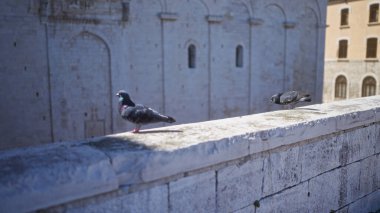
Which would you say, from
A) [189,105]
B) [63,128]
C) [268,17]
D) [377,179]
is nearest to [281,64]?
[268,17]

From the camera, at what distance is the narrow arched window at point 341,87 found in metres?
27.3

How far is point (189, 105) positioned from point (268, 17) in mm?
6646

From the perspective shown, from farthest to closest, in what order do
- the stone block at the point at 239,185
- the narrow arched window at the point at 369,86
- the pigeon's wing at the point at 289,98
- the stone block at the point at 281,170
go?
the narrow arched window at the point at 369,86, the pigeon's wing at the point at 289,98, the stone block at the point at 281,170, the stone block at the point at 239,185

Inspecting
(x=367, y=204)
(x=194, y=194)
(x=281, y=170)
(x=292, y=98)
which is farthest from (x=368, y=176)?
(x=194, y=194)

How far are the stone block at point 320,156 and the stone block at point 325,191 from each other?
0.08 meters

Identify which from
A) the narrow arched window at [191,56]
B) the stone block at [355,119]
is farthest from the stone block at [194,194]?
the narrow arched window at [191,56]

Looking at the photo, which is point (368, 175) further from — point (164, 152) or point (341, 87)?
point (341, 87)

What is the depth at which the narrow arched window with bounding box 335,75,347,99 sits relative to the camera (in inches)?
1073

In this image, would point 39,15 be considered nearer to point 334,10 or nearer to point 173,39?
point 173,39

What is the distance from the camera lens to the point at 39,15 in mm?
11828

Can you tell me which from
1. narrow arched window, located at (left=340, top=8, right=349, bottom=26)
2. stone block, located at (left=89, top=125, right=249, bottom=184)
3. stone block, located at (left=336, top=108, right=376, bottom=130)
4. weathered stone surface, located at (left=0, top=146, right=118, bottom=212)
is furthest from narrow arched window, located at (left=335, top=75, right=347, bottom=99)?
weathered stone surface, located at (left=0, top=146, right=118, bottom=212)

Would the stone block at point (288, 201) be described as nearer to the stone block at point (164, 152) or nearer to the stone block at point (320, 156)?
the stone block at point (320, 156)

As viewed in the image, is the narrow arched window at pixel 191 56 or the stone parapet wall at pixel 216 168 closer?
the stone parapet wall at pixel 216 168

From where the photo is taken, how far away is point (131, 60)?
13586mm
